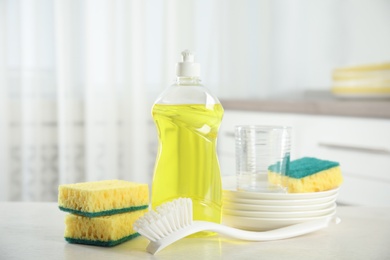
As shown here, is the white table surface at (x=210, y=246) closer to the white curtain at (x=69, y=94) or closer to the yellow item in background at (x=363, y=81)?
the yellow item in background at (x=363, y=81)

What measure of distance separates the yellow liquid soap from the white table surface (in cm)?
6

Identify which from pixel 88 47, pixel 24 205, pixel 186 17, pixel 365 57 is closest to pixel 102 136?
pixel 88 47

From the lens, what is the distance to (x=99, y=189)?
0.91 meters

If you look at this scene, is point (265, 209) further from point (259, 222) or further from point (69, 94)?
point (69, 94)

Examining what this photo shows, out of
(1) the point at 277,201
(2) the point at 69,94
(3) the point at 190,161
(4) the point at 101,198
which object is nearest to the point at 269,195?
(1) the point at 277,201

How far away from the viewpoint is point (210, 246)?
91 cm

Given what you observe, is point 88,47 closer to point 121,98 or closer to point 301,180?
point 121,98

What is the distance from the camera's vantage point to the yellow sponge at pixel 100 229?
90 cm

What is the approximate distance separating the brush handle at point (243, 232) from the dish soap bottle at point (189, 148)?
7 centimetres

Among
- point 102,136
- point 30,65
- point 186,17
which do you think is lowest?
point 102,136

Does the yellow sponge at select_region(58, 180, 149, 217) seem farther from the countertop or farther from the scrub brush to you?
the countertop

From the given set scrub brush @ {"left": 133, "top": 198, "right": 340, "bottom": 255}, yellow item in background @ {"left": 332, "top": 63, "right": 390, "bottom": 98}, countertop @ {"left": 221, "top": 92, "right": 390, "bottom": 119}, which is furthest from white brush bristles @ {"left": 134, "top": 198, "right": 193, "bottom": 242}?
yellow item in background @ {"left": 332, "top": 63, "right": 390, "bottom": 98}

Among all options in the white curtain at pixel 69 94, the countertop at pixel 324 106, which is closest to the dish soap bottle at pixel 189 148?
the countertop at pixel 324 106

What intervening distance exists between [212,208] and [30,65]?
1.95m
